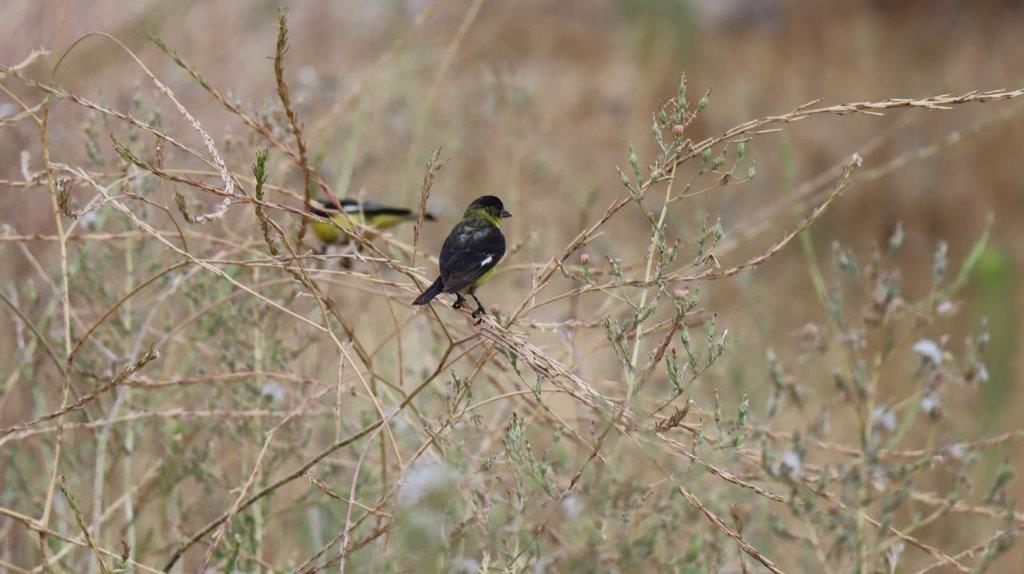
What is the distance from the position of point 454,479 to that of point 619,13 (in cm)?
785

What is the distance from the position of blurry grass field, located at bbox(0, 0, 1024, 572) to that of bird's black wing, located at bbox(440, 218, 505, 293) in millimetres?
101

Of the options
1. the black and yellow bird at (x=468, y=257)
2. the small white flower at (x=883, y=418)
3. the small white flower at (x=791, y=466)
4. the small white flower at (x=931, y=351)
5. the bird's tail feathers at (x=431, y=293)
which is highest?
the black and yellow bird at (x=468, y=257)

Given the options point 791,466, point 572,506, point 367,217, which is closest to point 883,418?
point 791,466

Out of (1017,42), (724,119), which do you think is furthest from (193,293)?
(1017,42)

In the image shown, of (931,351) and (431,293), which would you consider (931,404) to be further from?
(431,293)

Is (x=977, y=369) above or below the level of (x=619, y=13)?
below

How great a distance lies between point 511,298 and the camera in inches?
335

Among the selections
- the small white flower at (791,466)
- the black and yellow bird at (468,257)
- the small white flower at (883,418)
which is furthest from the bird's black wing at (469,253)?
the small white flower at (883,418)

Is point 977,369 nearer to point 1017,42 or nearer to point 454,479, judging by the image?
point 454,479

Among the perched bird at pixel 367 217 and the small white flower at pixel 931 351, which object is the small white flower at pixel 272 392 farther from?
the small white flower at pixel 931 351

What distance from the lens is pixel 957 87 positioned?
27.3 feet

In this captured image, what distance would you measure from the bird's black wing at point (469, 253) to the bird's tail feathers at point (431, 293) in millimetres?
15

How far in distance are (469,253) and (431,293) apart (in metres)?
0.30

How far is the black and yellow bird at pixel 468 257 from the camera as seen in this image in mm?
2762
